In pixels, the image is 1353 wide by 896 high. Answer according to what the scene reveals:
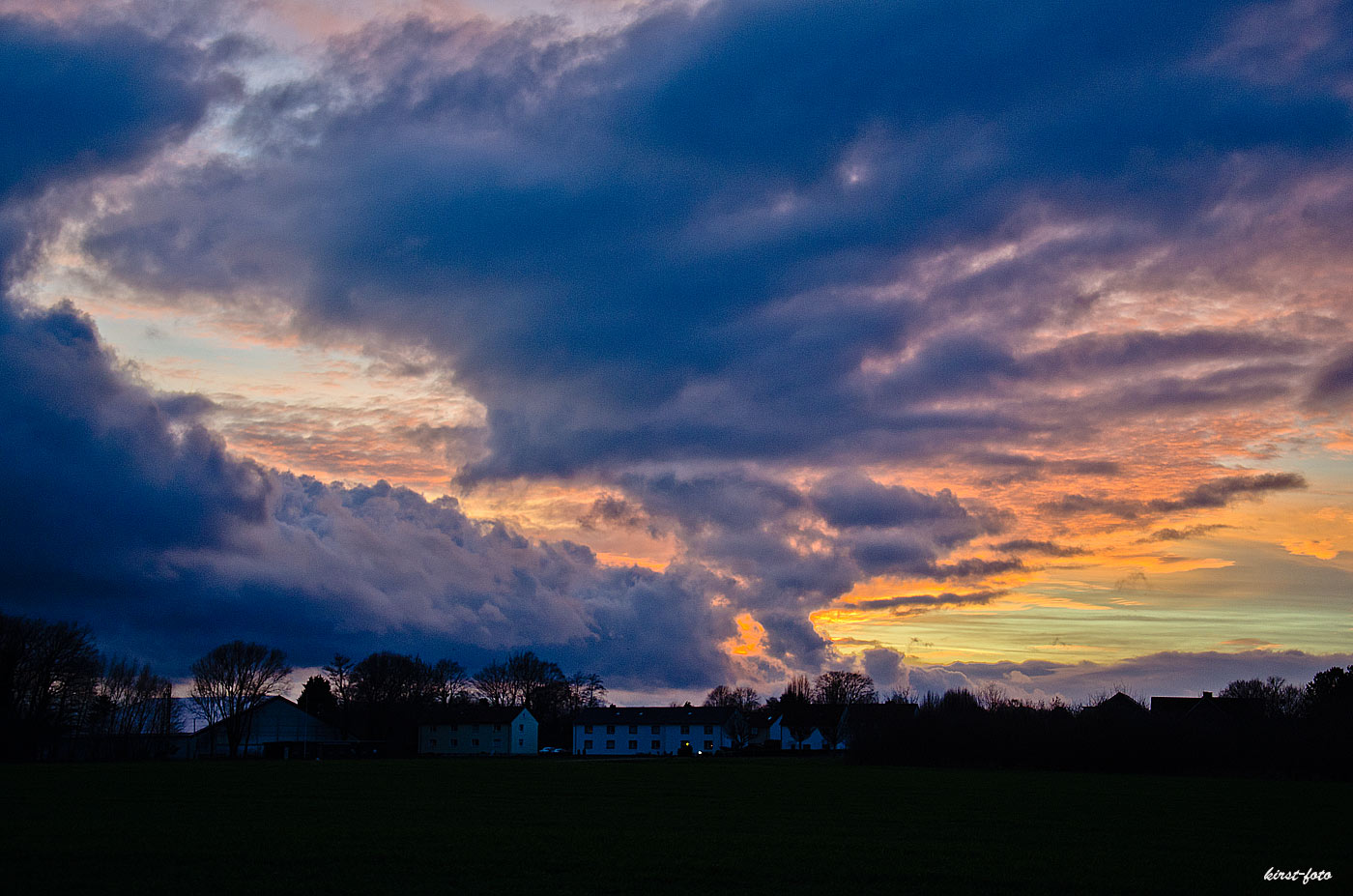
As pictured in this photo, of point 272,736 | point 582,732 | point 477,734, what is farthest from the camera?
point 582,732

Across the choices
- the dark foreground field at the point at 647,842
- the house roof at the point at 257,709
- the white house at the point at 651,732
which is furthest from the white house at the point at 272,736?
the dark foreground field at the point at 647,842

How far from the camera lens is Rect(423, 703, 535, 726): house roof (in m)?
135

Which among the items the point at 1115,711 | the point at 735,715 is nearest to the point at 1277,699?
the point at 1115,711

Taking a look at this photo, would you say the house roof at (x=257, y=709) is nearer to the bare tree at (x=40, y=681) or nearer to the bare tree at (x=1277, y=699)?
the bare tree at (x=40, y=681)

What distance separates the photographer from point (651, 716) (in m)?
146

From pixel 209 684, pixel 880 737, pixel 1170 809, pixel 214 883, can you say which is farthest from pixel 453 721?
pixel 214 883

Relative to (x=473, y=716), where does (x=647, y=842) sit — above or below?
below

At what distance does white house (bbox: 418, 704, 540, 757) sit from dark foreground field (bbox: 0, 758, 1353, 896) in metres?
97.8

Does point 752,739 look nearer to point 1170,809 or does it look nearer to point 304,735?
point 304,735

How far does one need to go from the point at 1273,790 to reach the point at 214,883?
46.9m

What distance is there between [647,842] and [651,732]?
12796 centimetres

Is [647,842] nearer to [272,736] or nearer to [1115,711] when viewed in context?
[1115,711]

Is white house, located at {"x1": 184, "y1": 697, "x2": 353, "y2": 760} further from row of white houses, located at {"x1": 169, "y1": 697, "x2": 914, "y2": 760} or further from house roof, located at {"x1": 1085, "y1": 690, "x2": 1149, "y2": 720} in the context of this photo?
house roof, located at {"x1": 1085, "y1": 690, "x2": 1149, "y2": 720}

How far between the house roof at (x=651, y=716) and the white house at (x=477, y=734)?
10.9 metres
